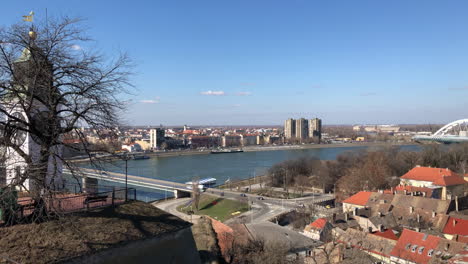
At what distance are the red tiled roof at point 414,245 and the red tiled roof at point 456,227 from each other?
2824 mm

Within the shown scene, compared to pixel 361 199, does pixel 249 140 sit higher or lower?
higher

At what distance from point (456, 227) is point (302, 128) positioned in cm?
7854

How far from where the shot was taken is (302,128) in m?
91.0

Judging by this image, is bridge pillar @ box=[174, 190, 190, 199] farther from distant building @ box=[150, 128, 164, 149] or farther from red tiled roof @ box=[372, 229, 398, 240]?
distant building @ box=[150, 128, 164, 149]

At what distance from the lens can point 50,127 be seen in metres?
4.25

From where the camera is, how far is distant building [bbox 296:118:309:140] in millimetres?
90688

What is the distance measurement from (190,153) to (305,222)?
42.0 meters

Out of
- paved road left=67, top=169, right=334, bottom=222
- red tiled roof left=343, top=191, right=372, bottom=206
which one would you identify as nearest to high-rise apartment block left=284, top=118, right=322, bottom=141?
paved road left=67, top=169, right=334, bottom=222

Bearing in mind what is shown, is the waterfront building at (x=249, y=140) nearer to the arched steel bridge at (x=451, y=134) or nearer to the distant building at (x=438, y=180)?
the arched steel bridge at (x=451, y=134)

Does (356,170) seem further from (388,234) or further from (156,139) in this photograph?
(156,139)

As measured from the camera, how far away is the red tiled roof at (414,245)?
10.2 metres

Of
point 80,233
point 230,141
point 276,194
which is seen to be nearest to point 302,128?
point 230,141

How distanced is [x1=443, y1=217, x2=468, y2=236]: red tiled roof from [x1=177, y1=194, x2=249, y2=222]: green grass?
405 inches

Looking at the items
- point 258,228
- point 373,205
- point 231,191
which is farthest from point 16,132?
point 231,191
